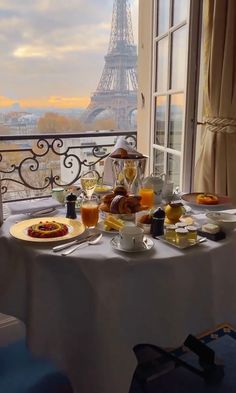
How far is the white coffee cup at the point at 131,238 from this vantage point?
3.86 ft

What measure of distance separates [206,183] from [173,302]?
57.4 inches

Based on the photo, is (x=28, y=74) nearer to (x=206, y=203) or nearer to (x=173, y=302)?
(x=206, y=203)

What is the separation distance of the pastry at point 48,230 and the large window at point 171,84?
1.47 metres

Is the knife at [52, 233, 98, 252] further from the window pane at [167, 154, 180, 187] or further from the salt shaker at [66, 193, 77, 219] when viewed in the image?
the window pane at [167, 154, 180, 187]

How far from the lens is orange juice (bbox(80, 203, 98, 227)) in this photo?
53.4 inches

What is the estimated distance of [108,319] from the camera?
111 centimetres

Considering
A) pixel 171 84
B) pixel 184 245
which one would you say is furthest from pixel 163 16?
pixel 184 245

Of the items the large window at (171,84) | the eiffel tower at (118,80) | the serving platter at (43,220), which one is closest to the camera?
the serving platter at (43,220)

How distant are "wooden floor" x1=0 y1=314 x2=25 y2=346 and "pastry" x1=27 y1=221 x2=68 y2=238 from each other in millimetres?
896

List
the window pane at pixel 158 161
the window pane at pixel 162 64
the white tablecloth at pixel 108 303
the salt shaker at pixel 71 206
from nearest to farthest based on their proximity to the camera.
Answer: the white tablecloth at pixel 108 303
the salt shaker at pixel 71 206
the window pane at pixel 162 64
the window pane at pixel 158 161

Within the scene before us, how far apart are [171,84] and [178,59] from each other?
0.62ft

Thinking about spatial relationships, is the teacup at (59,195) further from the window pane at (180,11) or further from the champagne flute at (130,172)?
the window pane at (180,11)

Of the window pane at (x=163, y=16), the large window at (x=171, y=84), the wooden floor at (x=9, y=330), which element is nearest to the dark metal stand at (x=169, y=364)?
the wooden floor at (x=9, y=330)

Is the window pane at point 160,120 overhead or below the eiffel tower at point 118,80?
below
